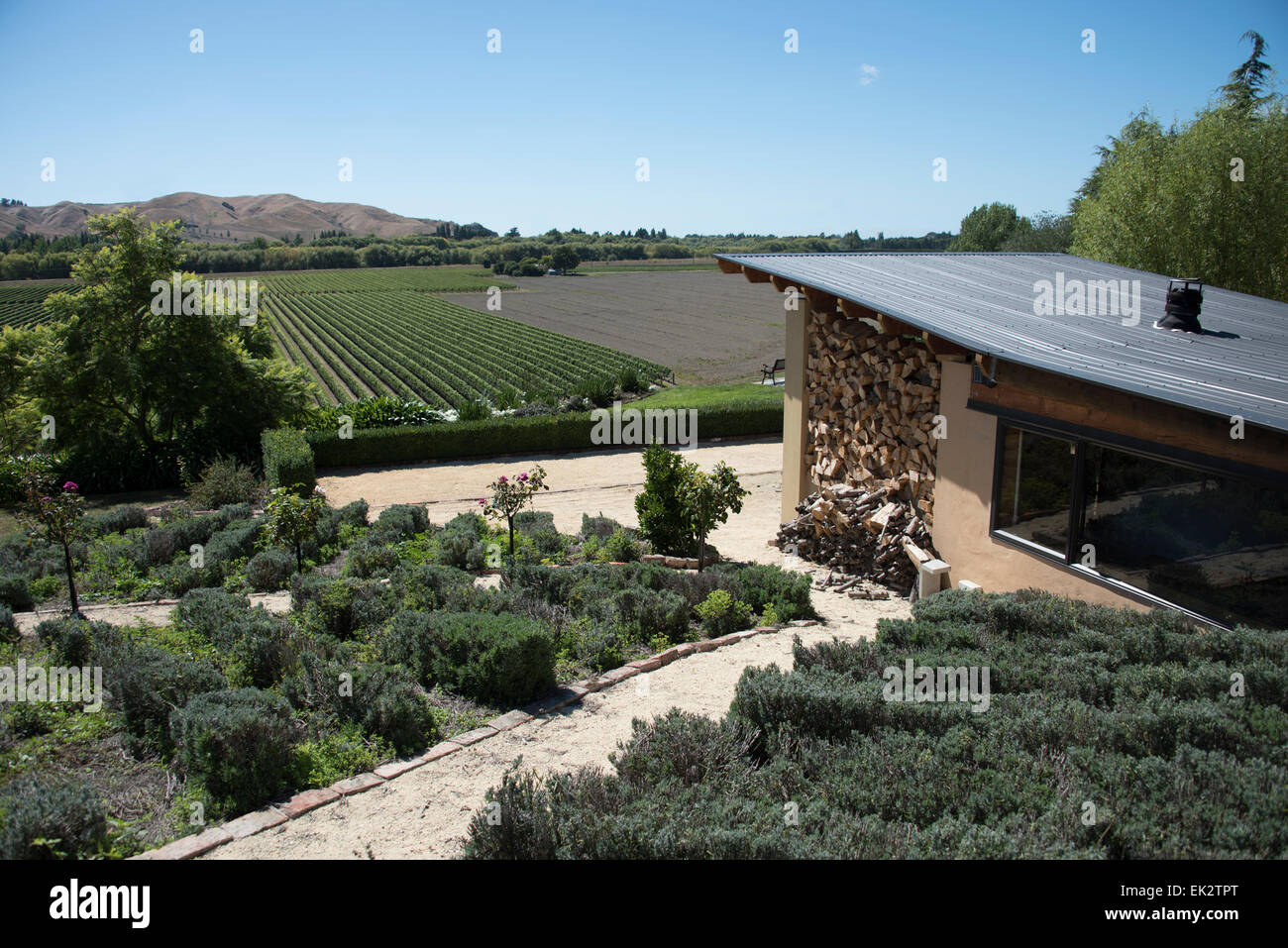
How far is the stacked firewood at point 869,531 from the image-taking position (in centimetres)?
1189

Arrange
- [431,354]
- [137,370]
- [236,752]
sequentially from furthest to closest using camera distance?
[431,354] → [137,370] → [236,752]

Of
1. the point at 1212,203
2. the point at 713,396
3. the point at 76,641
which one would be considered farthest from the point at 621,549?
the point at 713,396

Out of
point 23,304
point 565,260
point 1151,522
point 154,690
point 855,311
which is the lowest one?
point 154,690

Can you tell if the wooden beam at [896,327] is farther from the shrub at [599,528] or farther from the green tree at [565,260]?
the green tree at [565,260]

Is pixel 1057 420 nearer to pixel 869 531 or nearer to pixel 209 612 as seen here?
pixel 869 531

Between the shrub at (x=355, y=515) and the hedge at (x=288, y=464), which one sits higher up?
the hedge at (x=288, y=464)

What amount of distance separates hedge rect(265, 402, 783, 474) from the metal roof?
1228 centimetres

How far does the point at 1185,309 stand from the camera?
382 inches

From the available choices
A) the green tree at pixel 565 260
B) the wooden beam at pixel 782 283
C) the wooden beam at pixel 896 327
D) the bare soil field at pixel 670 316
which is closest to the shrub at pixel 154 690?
the wooden beam at pixel 896 327

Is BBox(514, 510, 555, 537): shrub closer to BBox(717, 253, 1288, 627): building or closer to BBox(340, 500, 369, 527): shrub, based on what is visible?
BBox(340, 500, 369, 527): shrub

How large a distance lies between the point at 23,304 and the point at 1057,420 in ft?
307

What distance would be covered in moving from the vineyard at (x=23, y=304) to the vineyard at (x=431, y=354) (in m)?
17.4

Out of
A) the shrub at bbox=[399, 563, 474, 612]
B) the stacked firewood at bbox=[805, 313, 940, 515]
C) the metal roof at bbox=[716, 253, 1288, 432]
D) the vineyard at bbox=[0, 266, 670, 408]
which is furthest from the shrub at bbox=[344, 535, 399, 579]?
the vineyard at bbox=[0, 266, 670, 408]
